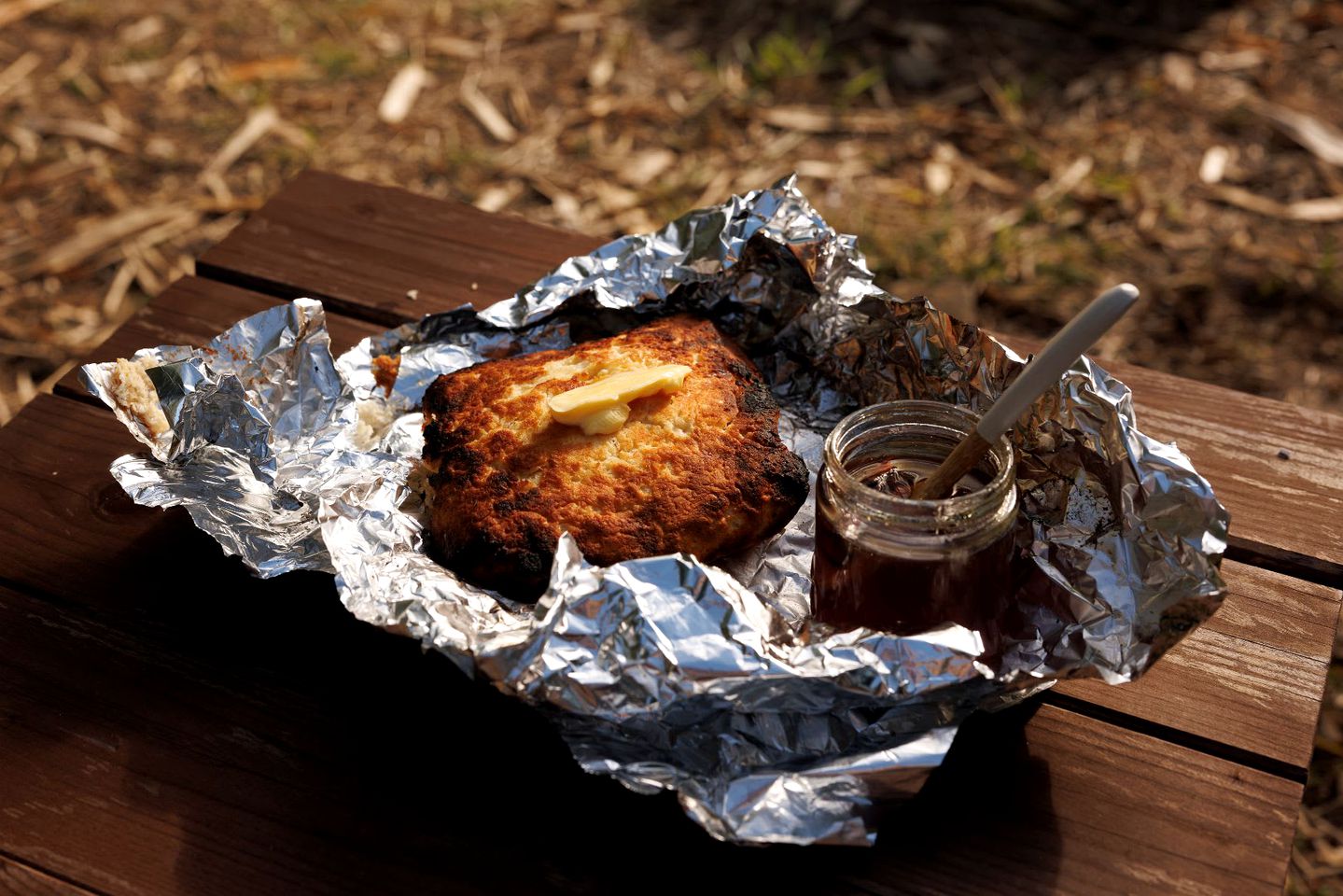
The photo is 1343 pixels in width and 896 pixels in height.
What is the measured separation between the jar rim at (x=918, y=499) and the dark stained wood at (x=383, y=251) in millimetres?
805

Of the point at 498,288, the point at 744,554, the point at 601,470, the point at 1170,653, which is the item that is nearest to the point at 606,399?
the point at 601,470

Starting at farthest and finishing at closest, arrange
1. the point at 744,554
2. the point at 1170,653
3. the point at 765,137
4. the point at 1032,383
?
1. the point at 765,137
2. the point at 744,554
3. the point at 1170,653
4. the point at 1032,383

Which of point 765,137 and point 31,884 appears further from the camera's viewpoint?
point 765,137

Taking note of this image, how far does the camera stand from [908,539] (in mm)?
1324

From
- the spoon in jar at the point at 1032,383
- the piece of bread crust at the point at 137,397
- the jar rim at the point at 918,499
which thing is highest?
the spoon in jar at the point at 1032,383

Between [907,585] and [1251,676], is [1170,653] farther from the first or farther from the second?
[907,585]

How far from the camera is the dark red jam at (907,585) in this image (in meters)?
1.34

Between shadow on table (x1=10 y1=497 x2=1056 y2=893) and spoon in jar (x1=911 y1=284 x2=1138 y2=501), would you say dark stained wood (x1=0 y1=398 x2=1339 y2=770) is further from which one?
spoon in jar (x1=911 y1=284 x2=1138 y2=501)

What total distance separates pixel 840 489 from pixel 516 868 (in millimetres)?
535

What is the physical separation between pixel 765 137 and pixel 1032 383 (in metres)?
2.59

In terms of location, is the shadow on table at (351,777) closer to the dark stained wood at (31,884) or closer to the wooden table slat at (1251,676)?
the dark stained wood at (31,884)

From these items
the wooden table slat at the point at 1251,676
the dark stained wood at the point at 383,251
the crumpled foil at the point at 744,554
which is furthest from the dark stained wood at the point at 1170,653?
the dark stained wood at the point at 383,251

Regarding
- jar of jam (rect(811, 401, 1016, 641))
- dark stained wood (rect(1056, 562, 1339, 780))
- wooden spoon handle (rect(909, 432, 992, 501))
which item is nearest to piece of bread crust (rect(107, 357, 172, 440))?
jar of jam (rect(811, 401, 1016, 641))

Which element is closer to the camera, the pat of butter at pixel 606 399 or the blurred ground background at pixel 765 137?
the pat of butter at pixel 606 399
